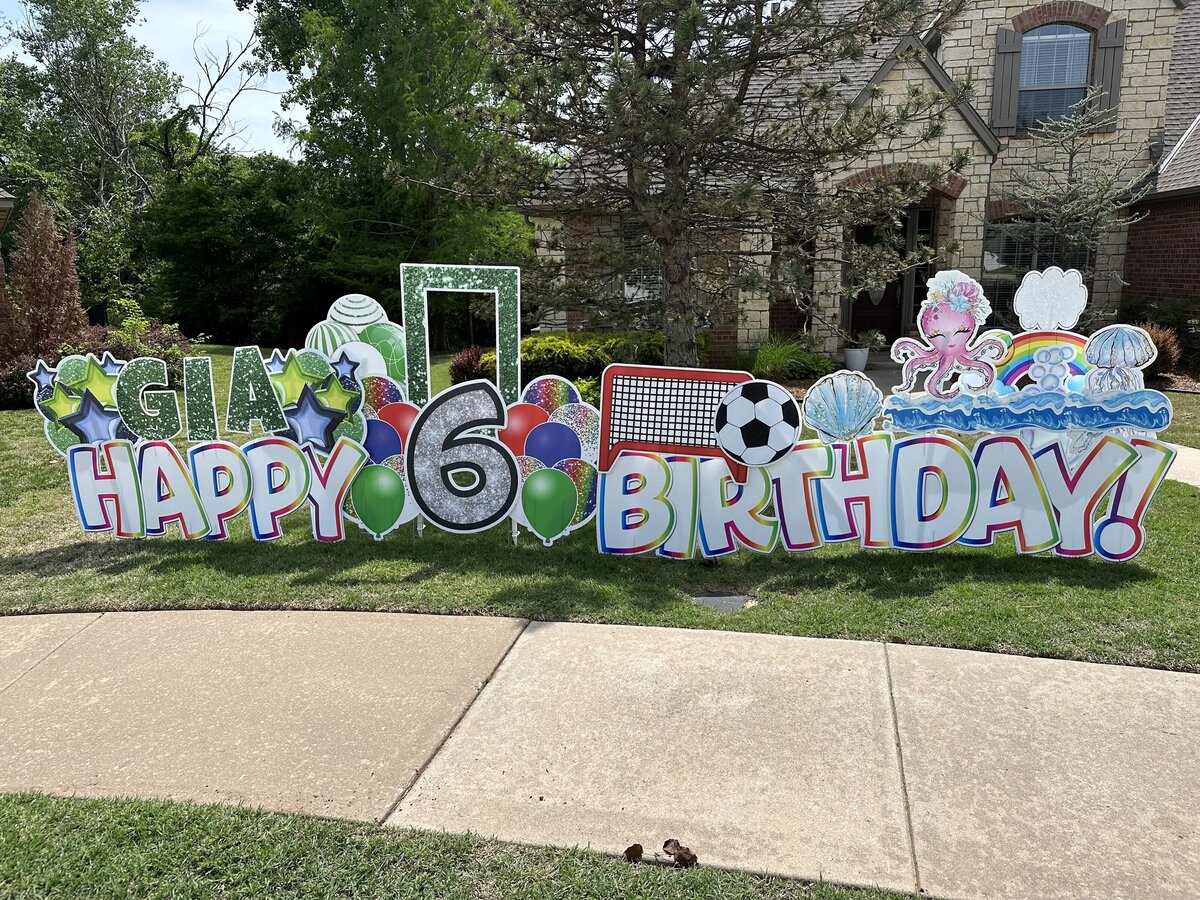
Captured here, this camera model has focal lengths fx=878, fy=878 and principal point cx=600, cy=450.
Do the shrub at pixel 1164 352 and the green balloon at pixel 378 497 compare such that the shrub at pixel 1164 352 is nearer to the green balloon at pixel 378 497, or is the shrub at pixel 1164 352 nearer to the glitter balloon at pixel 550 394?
the glitter balloon at pixel 550 394

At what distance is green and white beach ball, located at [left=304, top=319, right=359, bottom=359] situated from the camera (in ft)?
21.1

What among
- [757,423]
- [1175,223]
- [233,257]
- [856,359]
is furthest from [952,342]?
[233,257]

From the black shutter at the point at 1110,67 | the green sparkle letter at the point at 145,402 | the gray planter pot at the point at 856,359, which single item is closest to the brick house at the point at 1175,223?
the black shutter at the point at 1110,67

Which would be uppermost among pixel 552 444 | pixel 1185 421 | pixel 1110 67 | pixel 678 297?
pixel 1110 67

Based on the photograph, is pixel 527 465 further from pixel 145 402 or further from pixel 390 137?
pixel 390 137

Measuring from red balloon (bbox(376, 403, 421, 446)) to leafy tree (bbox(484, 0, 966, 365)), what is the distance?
2.09 m

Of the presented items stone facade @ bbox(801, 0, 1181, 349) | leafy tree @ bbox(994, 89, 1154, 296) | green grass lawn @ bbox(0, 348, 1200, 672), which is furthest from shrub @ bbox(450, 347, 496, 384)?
leafy tree @ bbox(994, 89, 1154, 296)

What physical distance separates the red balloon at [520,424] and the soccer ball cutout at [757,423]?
1257 millimetres

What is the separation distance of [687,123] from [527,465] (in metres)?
3.04

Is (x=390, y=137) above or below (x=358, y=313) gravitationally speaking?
above

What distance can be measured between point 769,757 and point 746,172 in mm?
5726

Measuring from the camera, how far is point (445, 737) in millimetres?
3732

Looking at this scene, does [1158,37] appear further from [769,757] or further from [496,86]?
[769,757]

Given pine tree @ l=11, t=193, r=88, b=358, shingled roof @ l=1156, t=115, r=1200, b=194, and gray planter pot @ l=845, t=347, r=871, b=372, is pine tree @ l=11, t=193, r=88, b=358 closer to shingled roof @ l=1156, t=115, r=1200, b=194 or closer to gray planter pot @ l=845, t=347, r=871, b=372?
gray planter pot @ l=845, t=347, r=871, b=372
